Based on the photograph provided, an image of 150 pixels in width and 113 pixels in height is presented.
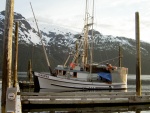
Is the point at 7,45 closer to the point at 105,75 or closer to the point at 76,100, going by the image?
the point at 76,100

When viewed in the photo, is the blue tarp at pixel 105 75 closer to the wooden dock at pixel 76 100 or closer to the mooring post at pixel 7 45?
the wooden dock at pixel 76 100

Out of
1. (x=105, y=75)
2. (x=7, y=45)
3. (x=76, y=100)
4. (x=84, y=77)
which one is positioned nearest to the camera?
(x=7, y=45)

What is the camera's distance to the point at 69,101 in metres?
25.7

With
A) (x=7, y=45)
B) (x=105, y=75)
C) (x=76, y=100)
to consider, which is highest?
(x=7, y=45)

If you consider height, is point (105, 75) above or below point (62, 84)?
above

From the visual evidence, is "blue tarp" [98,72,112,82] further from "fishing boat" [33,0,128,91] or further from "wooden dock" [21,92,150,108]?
"wooden dock" [21,92,150,108]

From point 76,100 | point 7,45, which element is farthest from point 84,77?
point 7,45

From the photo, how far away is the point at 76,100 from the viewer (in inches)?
1020

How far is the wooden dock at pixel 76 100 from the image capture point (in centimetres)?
2498

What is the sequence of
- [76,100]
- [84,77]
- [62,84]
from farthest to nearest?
[84,77] < [62,84] < [76,100]

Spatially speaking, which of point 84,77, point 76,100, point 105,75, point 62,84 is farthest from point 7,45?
point 105,75

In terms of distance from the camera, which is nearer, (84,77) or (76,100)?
(76,100)

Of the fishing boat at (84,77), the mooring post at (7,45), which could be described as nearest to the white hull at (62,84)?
the fishing boat at (84,77)

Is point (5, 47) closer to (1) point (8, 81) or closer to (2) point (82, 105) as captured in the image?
(1) point (8, 81)
